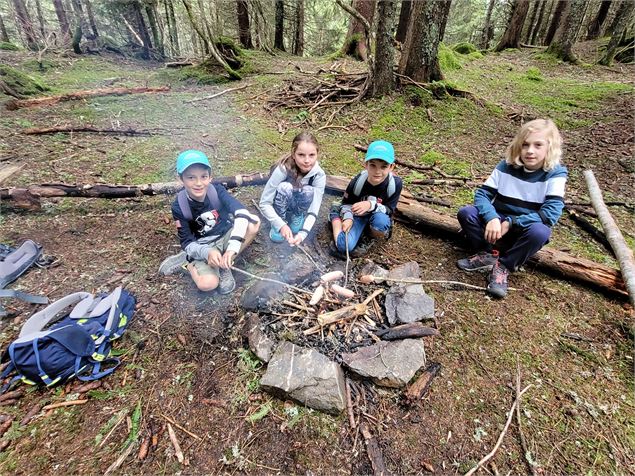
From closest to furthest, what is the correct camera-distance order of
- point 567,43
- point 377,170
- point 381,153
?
point 381,153
point 377,170
point 567,43

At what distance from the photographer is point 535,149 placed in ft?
9.78

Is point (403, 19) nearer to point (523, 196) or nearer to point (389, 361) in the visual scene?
point (523, 196)

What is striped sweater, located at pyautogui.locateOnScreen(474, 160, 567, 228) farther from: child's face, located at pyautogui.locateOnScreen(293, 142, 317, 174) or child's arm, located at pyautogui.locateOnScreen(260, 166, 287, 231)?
child's arm, located at pyautogui.locateOnScreen(260, 166, 287, 231)

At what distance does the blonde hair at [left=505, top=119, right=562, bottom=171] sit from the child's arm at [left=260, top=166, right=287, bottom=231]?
2.39 meters

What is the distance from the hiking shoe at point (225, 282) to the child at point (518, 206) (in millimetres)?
2494

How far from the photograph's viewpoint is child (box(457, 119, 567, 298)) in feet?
9.86

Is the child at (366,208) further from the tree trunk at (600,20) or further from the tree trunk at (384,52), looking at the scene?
the tree trunk at (600,20)

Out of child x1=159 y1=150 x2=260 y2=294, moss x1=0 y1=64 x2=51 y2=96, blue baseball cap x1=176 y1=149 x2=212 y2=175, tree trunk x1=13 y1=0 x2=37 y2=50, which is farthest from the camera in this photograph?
tree trunk x1=13 y1=0 x2=37 y2=50

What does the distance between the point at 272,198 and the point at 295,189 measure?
0.94ft

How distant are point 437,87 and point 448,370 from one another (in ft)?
21.1

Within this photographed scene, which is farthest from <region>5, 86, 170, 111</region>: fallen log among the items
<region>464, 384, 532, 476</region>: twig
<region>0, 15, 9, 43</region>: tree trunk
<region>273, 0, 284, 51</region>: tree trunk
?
<region>0, 15, 9, 43</region>: tree trunk

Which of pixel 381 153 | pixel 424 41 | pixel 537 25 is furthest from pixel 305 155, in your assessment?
pixel 537 25

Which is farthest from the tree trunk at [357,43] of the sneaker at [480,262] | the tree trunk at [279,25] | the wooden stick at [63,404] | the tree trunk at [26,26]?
the tree trunk at [26,26]

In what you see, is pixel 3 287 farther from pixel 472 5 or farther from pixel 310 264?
pixel 472 5
